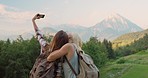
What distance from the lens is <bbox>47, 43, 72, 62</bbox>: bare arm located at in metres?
5.20

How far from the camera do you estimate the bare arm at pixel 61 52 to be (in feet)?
17.1

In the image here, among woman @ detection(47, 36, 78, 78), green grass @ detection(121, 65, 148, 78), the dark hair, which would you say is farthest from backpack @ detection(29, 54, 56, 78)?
green grass @ detection(121, 65, 148, 78)

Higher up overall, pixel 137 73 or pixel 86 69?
pixel 86 69

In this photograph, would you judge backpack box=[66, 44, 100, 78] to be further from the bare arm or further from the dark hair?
the dark hair

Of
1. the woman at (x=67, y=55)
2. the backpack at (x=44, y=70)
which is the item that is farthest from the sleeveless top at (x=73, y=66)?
the backpack at (x=44, y=70)

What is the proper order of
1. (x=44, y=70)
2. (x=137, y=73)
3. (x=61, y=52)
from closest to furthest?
(x=44, y=70)
(x=61, y=52)
(x=137, y=73)

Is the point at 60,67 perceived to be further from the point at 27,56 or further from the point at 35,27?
the point at 27,56

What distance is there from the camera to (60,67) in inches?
206

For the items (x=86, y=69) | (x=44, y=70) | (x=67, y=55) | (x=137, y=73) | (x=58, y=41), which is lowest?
(x=137, y=73)

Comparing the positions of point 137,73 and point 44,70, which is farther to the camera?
point 137,73

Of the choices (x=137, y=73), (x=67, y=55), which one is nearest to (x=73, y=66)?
(x=67, y=55)

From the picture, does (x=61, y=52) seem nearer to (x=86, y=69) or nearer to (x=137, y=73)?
(x=86, y=69)

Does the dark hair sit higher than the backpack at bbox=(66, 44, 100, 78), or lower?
higher

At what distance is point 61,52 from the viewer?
17.1 ft
